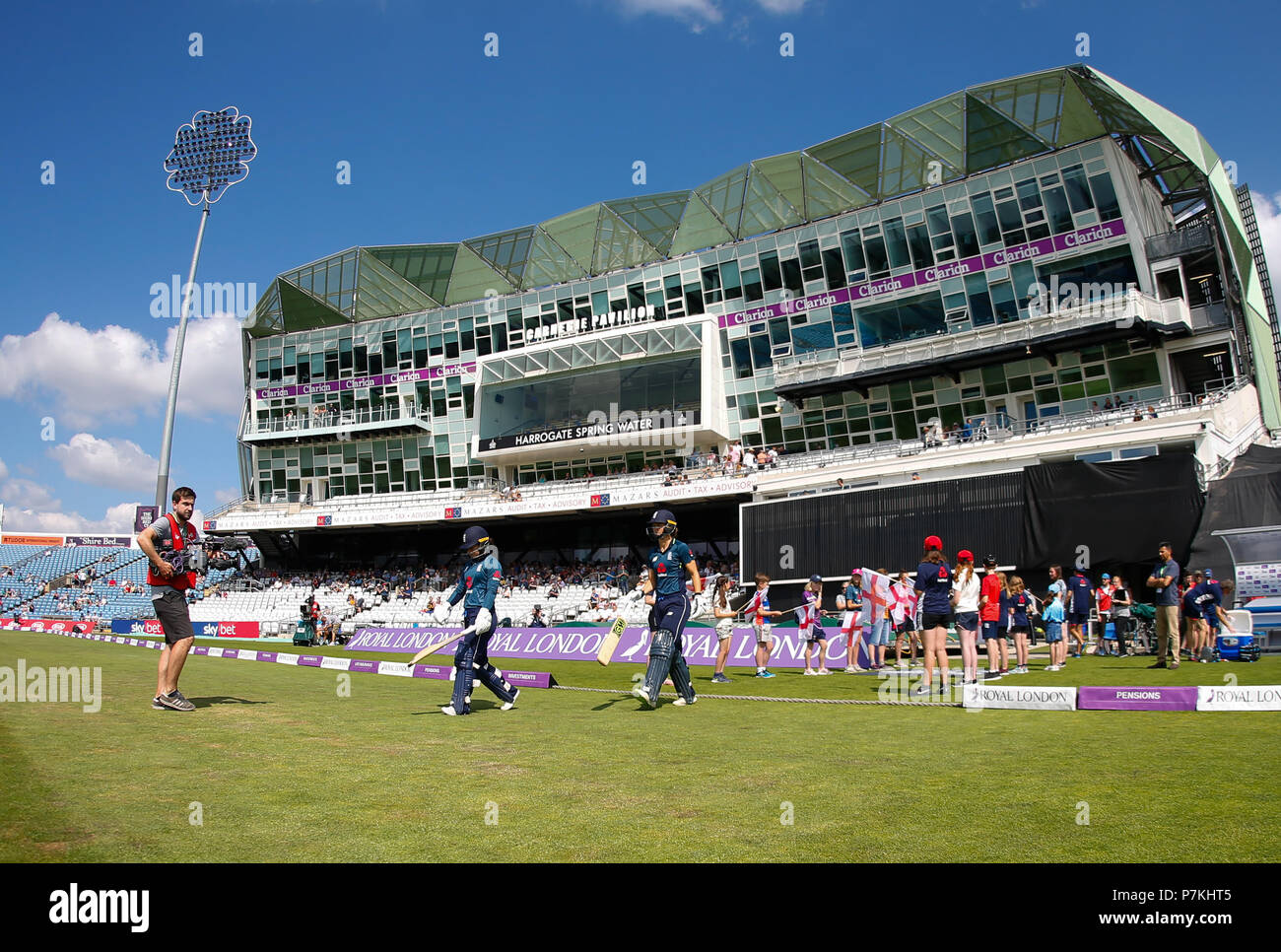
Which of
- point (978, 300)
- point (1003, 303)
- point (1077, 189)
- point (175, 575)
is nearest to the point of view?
point (175, 575)

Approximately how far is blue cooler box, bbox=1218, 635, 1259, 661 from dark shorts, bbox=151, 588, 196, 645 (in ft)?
62.2

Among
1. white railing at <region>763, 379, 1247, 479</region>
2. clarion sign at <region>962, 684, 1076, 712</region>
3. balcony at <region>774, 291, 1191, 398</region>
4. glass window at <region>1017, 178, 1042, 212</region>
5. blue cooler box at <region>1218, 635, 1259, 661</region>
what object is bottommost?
blue cooler box at <region>1218, 635, 1259, 661</region>

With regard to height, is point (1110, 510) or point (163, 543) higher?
point (1110, 510)

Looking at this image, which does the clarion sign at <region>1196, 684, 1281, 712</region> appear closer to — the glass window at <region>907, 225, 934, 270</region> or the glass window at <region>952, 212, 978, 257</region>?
the glass window at <region>952, 212, 978, 257</region>

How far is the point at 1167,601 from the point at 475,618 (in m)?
11.7

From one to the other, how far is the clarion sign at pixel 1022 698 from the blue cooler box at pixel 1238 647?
975cm

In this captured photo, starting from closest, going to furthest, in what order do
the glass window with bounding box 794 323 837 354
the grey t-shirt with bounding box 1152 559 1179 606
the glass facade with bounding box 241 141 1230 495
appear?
the grey t-shirt with bounding box 1152 559 1179 606, the glass facade with bounding box 241 141 1230 495, the glass window with bounding box 794 323 837 354

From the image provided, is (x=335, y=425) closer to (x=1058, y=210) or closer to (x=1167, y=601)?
(x=1058, y=210)

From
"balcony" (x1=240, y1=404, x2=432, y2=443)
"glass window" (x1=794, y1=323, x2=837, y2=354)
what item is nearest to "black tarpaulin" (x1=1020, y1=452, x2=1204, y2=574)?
"glass window" (x1=794, y1=323, x2=837, y2=354)

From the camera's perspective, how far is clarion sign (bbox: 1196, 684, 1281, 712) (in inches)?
368

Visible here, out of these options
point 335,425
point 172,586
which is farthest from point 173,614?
point 335,425

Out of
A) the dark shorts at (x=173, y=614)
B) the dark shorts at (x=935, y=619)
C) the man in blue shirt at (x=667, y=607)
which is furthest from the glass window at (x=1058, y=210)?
the dark shorts at (x=173, y=614)

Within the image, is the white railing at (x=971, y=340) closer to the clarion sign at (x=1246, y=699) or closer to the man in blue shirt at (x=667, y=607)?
the clarion sign at (x=1246, y=699)

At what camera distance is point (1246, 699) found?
30.8ft
